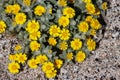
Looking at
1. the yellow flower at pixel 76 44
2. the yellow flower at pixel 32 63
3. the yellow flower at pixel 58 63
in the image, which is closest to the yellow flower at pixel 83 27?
the yellow flower at pixel 76 44

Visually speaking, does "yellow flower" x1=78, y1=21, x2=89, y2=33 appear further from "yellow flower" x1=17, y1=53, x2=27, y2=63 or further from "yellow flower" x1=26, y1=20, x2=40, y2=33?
"yellow flower" x1=17, y1=53, x2=27, y2=63

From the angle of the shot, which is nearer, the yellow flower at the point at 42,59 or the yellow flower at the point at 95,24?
the yellow flower at the point at 42,59

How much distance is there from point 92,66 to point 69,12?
2.11 feet

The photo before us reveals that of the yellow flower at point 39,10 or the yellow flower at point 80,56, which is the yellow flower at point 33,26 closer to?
the yellow flower at point 39,10

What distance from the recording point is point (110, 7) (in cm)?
492

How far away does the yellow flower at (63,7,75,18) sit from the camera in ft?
14.1

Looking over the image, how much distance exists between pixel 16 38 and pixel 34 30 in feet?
1.36

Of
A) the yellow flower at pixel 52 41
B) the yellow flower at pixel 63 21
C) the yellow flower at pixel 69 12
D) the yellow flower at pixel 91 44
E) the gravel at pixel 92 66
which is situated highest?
the yellow flower at pixel 69 12

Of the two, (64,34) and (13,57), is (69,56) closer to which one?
(64,34)

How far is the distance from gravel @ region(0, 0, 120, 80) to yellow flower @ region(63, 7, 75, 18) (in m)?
0.51

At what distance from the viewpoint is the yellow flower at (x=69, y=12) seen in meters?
4.31

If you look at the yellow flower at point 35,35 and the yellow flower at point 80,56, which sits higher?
the yellow flower at point 35,35

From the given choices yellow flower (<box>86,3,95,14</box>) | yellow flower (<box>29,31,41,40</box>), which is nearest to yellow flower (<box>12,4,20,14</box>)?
yellow flower (<box>29,31,41,40</box>)

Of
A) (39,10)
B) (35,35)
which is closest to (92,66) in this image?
(35,35)
